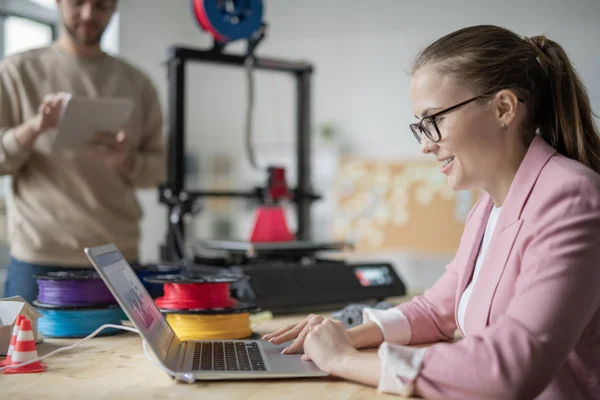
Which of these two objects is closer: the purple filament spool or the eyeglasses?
Result: the eyeglasses

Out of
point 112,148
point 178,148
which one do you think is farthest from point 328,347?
point 112,148

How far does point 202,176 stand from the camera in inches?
228

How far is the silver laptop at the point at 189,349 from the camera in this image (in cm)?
101

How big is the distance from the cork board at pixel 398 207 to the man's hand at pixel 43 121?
10.2 feet

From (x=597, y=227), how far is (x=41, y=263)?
175 centimetres

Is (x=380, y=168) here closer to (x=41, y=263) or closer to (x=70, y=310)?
(x=41, y=263)

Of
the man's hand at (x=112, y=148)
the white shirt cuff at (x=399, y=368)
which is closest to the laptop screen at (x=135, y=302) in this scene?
the white shirt cuff at (x=399, y=368)

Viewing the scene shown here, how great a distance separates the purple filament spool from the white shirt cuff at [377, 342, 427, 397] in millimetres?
710

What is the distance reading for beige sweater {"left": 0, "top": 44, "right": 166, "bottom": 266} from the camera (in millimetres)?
2209

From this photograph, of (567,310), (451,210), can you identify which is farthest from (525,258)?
(451,210)

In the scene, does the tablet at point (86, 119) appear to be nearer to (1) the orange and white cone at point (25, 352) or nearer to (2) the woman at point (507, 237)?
(1) the orange and white cone at point (25, 352)

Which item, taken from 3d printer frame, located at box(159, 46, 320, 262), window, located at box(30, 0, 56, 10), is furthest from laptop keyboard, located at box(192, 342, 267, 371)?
window, located at box(30, 0, 56, 10)

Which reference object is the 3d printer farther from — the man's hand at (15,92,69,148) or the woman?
the woman

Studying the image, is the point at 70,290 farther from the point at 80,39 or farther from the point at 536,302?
the point at 80,39
